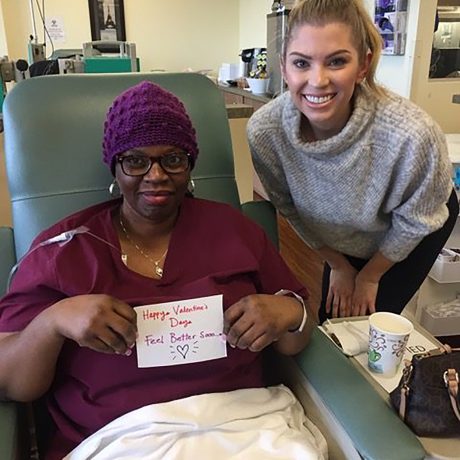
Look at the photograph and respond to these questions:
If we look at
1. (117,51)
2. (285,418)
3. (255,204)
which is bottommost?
(285,418)

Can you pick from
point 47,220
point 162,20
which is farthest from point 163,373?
point 162,20

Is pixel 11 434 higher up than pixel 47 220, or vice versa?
pixel 47 220

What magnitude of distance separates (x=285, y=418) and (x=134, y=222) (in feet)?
1.57

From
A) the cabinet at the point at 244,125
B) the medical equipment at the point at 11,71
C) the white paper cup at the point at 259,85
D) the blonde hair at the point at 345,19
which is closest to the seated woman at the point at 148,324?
the blonde hair at the point at 345,19

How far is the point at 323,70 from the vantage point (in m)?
1.11

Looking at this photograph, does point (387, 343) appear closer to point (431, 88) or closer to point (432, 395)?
point (432, 395)

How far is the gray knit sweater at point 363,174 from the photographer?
1.16 metres

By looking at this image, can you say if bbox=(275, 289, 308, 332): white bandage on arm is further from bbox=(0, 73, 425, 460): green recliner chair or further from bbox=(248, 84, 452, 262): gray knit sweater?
bbox=(248, 84, 452, 262): gray knit sweater

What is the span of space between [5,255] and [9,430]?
484mm

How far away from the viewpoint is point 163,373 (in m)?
0.94

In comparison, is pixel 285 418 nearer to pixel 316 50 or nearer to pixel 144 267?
pixel 144 267

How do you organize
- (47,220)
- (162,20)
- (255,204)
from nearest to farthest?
(47,220) → (255,204) → (162,20)

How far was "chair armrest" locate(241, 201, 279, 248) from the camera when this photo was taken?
146 centimetres

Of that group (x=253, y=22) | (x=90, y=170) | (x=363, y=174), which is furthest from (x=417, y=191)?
(x=253, y=22)
